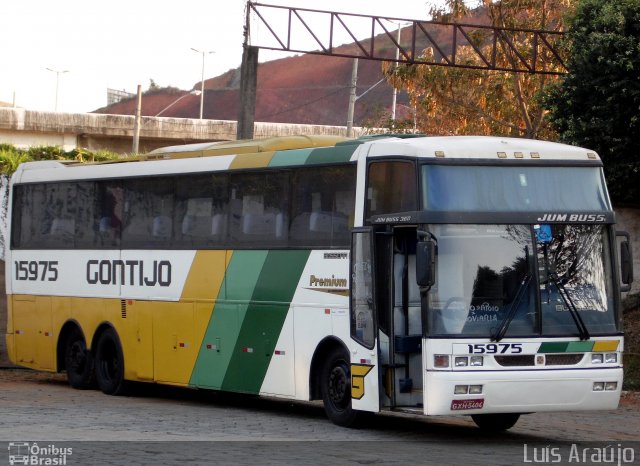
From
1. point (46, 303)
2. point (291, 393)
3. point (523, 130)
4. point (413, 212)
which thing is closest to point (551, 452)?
point (413, 212)

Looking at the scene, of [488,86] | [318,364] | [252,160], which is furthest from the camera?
[488,86]

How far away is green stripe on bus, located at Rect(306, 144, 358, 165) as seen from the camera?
15.2 m

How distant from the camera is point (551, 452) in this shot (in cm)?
1311

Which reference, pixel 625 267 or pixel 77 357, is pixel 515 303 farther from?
pixel 77 357

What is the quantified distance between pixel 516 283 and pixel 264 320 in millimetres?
4184

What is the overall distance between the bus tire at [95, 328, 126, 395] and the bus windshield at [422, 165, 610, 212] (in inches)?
318

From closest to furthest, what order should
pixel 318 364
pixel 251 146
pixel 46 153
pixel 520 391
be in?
pixel 520 391 → pixel 318 364 → pixel 251 146 → pixel 46 153

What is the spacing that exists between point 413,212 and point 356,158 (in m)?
1.46

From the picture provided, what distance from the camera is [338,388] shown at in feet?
50.3

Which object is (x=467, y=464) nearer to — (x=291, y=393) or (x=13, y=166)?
(x=291, y=393)

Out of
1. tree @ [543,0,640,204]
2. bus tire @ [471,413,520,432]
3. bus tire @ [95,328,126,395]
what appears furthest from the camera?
tree @ [543,0,640,204]

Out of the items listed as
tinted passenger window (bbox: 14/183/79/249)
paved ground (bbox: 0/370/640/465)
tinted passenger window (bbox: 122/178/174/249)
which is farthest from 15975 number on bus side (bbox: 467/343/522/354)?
tinted passenger window (bbox: 14/183/79/249)

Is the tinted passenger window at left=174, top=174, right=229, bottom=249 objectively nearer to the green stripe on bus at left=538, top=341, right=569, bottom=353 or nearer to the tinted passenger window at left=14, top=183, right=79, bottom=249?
the tinted passenger window at left=14, top=183, right=79, bottom=249

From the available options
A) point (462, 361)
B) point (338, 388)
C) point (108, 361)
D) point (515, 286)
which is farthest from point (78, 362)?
point (515, 286)
